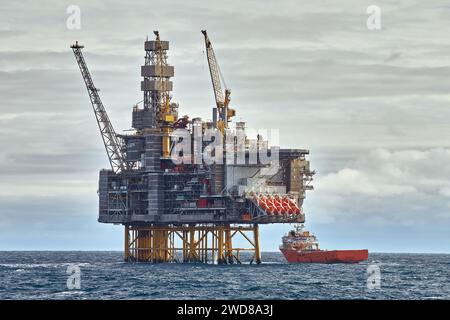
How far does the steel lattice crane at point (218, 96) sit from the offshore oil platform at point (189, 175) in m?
0.14

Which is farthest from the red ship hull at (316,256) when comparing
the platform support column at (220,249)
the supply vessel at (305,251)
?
the platform support column at (220,249)

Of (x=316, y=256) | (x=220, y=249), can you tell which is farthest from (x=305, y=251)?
(x=220, y=249)

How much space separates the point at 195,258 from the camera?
518 ft

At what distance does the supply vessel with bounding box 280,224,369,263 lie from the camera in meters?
172

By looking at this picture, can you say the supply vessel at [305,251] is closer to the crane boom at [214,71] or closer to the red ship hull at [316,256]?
the red ship hull at [316,256]

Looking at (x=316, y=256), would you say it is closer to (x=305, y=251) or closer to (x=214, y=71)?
(x=305, y=251)

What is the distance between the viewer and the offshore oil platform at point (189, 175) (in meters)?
139

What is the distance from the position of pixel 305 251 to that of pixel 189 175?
36.9 meters

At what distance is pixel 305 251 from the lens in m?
172

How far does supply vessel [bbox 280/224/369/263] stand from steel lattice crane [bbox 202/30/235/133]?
101 feet

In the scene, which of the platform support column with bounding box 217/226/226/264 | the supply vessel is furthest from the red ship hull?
the platform support column with bounding box 217/226/226/264

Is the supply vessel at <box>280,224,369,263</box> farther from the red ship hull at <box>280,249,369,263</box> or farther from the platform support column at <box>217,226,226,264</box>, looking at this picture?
the platform support column at <box>217,226,226,264</box>
